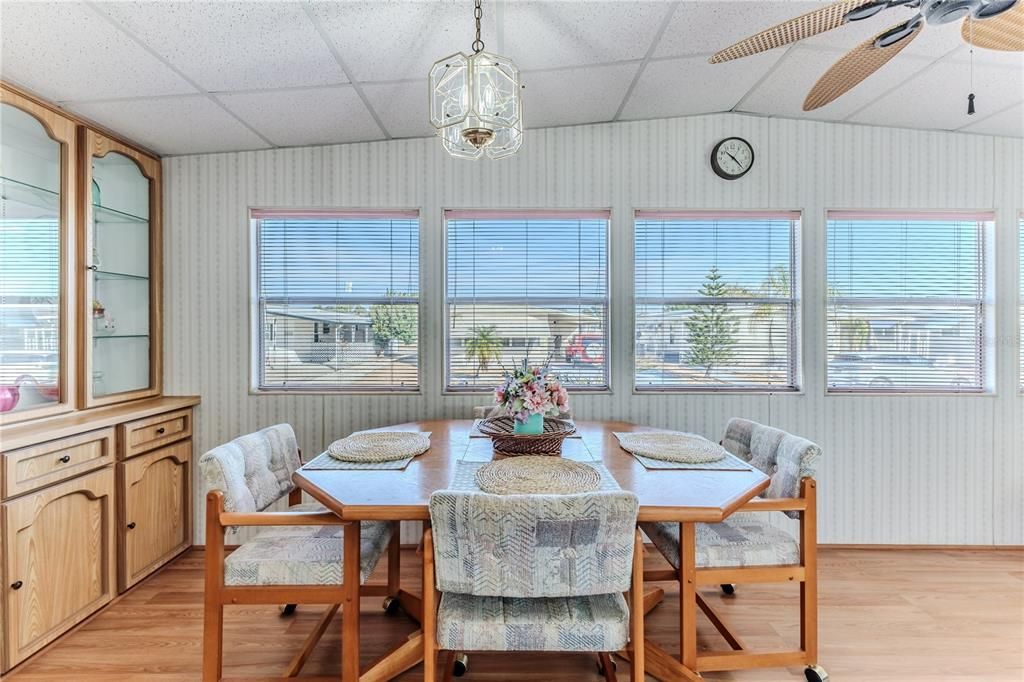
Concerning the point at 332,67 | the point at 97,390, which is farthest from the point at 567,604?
the point at 97,390

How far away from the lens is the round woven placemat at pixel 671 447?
1936mm

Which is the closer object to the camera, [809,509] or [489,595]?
[489,595]

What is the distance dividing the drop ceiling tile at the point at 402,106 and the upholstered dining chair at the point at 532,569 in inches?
77.5

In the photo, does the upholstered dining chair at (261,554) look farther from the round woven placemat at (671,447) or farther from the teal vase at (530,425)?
the round woven placemat at (671,447)

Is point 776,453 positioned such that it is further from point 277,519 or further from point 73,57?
point 73,57

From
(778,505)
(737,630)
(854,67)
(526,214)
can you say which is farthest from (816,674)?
(526,214)

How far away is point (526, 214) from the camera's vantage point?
10.1 ft

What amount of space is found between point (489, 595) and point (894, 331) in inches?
118

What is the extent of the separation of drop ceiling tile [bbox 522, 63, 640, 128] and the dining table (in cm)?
179

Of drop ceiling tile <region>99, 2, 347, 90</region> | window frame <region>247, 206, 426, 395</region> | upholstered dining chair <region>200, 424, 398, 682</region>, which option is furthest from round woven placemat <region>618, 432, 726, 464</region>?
drop ceiling tile <region>99, 2, 347, 90</region>

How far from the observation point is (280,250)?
3074 millimetres

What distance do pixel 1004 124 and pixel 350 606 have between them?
4.11 m

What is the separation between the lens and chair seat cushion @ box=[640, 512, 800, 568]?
5.94ft

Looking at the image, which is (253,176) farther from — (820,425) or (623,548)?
(820,425)
